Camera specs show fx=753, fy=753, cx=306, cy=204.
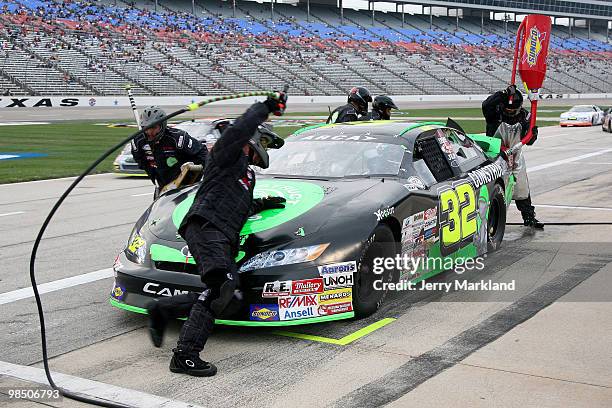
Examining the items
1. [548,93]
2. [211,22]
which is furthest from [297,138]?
[548,93]

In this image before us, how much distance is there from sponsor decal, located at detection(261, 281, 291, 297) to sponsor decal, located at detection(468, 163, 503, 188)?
290 centimetres

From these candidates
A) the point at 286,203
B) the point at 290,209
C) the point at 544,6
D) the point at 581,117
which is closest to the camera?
the point at 290,209

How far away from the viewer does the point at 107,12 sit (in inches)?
2424

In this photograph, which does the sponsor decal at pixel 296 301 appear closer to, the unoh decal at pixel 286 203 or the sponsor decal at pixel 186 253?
the unoh decal at pixel 286 203

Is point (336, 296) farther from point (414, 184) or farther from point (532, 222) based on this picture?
point (532, 222)

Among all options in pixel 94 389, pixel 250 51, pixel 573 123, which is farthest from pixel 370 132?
pixel 250 51

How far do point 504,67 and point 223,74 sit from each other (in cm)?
3636

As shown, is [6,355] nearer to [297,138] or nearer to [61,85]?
[297,138]

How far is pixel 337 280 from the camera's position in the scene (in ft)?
16.6

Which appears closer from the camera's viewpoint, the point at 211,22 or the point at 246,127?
the point at 246,127

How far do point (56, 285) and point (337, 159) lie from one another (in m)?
2.68

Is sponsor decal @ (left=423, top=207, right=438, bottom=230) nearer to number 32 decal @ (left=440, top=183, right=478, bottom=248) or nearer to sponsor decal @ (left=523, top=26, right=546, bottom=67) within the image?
number 32 decal @ (left=440, top=183, right=478, bottom=248)

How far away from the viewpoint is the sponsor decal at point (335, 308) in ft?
16.5

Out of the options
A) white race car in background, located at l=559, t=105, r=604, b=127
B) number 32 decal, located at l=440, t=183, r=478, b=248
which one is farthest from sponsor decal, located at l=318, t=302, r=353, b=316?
white race car in background, located at l=559, t=105, r=604, b=127
